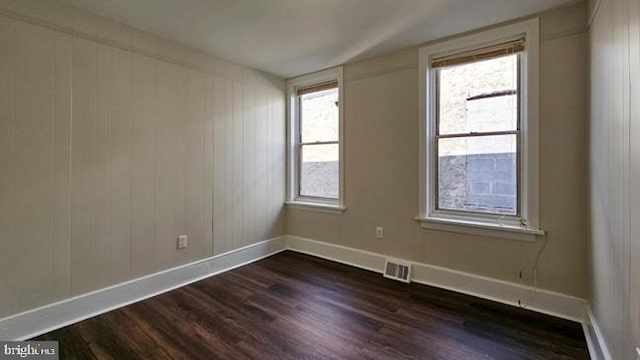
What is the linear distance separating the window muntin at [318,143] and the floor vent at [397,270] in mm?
1045

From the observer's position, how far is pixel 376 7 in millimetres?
2221

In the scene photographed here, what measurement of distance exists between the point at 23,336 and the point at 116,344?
2.26ft

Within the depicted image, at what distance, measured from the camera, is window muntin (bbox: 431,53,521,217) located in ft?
8.21

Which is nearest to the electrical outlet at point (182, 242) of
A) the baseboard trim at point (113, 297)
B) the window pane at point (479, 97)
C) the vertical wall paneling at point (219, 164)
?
the baseboard trim at point (113, 297)

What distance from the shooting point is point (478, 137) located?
105 inches

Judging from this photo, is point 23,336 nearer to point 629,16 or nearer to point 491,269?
point 491,269

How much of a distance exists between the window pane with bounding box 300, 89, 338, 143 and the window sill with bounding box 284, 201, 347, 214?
2.87ft

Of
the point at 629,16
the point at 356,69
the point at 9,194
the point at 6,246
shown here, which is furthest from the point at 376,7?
the point at 6,246

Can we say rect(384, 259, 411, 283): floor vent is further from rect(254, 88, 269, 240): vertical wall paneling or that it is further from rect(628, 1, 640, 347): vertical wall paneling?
rect(628, 1, 640, 347): vertical wall paneling

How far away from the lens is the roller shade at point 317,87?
12.0 ft

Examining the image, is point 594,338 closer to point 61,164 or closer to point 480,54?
point 480,54

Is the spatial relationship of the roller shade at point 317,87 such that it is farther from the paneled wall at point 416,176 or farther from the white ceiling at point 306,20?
the white ceiling at point 306,20

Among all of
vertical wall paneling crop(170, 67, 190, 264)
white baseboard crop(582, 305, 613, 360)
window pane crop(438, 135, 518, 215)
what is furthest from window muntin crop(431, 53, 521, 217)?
vertical wall paneling crop(170, 67, 190, 264)

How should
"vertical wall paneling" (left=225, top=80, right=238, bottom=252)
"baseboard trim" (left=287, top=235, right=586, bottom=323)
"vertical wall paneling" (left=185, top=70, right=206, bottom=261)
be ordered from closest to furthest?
"baseboard trim" (left=287, top=235, right=586, bottom=323), "vertical wall paneling" (left=185, top=70, right=206, bottom=261), "vertical wall paneling" (left=225, top=80, right=238, bottom=252)
